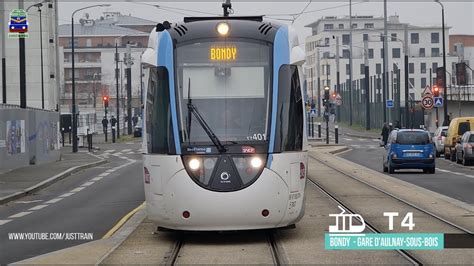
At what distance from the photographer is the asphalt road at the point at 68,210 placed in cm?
1569

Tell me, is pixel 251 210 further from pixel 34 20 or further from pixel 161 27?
pixel 34 20

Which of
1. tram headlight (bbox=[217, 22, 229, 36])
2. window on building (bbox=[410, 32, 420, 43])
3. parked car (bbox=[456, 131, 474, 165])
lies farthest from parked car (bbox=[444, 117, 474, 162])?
window on building (bbox=[410, 32, 420, 43])

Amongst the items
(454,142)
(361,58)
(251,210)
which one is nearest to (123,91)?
(361,58)

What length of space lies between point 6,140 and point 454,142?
861 inches

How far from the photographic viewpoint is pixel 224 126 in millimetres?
14336

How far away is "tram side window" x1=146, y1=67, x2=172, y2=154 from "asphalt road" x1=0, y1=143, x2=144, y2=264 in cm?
235

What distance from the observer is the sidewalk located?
28.4m

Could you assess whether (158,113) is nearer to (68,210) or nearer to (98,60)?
(68,210)

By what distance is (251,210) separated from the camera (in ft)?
45.4

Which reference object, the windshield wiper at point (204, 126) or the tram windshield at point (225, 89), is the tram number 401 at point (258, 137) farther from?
the windshield wiper at point (204, 126)

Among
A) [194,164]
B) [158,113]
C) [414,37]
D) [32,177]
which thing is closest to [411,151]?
[32,177]

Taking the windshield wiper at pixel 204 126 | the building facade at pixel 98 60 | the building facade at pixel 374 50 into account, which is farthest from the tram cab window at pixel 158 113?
the building facade at pixel 374 50

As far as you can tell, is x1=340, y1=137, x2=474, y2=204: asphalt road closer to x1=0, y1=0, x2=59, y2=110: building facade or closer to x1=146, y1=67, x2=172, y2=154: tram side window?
x1=146, y1=67, x2=172, y2=154: tram side window

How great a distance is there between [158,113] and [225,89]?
1086 millimetres
